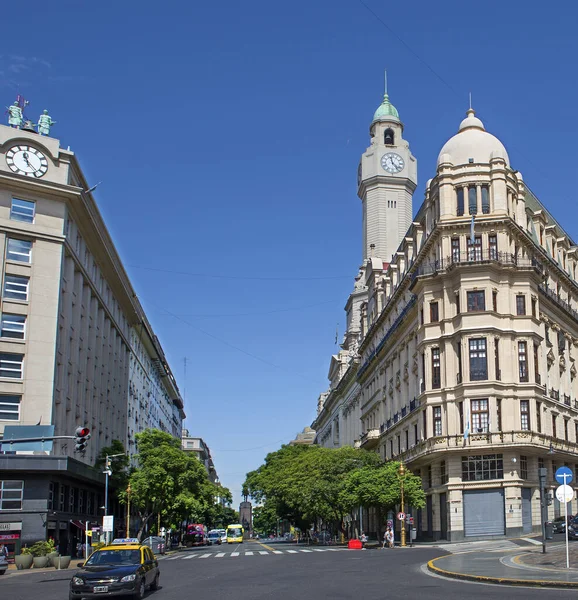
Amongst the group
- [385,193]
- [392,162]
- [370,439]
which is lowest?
[370,439]

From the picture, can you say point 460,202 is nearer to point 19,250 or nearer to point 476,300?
point 476,300

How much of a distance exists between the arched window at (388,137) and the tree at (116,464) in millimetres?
72699

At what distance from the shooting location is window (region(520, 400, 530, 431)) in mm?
58000

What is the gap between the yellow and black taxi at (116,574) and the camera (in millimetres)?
21344

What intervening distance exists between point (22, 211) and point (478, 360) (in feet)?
109

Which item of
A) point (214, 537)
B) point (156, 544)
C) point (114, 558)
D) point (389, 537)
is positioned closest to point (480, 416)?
point (389, 537)

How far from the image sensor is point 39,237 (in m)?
54.2

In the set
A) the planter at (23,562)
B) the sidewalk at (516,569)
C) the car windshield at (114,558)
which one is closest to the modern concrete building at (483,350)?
the sidewalk at (516,569)

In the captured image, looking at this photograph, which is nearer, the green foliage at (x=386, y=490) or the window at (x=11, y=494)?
the window at (x=11, y=494)

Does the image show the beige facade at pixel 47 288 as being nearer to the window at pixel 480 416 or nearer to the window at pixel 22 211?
the window at pixel 22 211

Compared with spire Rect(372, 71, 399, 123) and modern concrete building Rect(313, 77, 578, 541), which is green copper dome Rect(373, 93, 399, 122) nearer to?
spire Rect(372, 71, 399, 123)

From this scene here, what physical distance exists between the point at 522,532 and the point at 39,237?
38277 millimetres

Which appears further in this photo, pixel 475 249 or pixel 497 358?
pixel 475 249

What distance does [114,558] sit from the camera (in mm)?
23734
